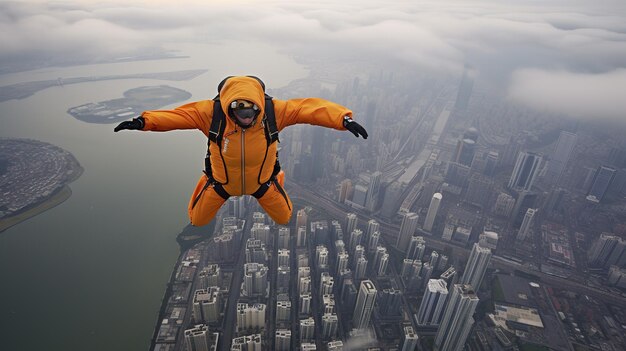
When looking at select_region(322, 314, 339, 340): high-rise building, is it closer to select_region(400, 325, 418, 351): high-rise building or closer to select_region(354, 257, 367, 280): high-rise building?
select_region(400, 325, 418, 351): high-rise building

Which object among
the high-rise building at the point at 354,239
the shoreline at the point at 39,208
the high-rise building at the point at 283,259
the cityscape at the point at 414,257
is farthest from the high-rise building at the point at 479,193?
the shoreline at the point at 39,208

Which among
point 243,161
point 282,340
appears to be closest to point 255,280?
point 282,340

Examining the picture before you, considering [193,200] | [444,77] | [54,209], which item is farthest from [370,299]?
[444,77]

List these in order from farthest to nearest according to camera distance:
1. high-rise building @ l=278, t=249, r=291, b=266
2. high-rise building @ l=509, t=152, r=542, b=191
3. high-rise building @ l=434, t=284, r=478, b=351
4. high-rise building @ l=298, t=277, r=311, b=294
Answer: high-rise building @ l=509, t=152, r=542, b=191 → high-rise building @ l=278, t=249, r=291, b=266 → high-rise building @ l=298, t=277, r=311, b=294 → high-rise building @ l=434, t=284, r=478, b=351

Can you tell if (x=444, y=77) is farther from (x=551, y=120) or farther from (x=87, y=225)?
(x=87, y=225)

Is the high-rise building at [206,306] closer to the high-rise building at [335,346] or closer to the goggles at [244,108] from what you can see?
the high-rise building at [335,346]

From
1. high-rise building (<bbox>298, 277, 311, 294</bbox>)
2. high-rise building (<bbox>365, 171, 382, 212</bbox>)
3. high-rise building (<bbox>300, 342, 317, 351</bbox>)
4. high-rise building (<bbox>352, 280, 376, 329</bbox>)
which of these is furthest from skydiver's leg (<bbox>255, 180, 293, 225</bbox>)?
high-rise building (<bbox>365, 171, 382, 212</bbox>)

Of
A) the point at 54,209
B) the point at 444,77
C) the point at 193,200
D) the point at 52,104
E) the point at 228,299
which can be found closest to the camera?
the point at 193,200

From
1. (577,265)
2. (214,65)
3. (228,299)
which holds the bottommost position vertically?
(228,299)
